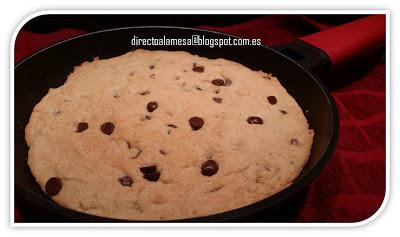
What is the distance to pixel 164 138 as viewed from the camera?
135 cm

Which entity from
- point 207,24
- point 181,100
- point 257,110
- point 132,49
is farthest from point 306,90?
point 207,24

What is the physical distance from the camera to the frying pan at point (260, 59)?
143 cm

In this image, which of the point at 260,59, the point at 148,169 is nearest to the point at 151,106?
the point at 148,169

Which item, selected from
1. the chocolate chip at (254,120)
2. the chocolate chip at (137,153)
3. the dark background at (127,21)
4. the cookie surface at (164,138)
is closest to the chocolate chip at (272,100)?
the cookie surface at (164,138)

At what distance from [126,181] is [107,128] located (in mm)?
250

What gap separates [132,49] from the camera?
186 centimetres

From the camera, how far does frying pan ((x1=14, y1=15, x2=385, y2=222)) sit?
143 cm

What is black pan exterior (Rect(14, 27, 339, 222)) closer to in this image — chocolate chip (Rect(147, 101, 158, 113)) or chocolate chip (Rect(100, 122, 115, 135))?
chocolate chip (Rect(100, 122, 115, 135))

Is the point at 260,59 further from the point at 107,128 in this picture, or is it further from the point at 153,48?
the point at 107,128

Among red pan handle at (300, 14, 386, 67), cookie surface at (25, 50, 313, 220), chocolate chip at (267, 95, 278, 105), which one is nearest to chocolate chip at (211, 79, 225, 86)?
cookie surface at (25, 50, 313, 220)

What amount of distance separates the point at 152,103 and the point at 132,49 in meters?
0.48

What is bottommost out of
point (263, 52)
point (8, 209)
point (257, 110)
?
point (8, 209)

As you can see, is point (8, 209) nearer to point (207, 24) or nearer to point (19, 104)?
point (19, 104)

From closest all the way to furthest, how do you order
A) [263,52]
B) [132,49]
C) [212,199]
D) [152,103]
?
[212,199] < [152,103] < [263,52] < [132,49]
